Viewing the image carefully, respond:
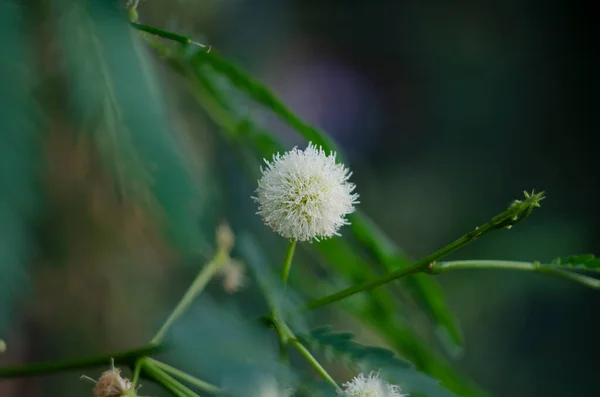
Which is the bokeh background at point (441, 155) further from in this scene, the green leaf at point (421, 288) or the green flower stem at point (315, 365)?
the green flower stem at point (315, 365)

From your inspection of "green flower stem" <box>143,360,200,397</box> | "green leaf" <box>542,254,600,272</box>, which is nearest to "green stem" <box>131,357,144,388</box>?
"green flower stem" <box>143,360,200,397</box>

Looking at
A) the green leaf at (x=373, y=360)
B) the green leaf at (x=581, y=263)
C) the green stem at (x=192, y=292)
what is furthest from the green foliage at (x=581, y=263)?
the green stem at (x=192, y=292)

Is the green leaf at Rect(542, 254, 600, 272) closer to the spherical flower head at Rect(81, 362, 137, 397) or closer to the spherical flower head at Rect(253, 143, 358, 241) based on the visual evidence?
the spherical flower head at Rect(253, 143, 358, 241)

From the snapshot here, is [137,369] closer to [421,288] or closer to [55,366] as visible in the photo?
[55,366]

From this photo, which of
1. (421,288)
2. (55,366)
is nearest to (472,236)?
(421,288)

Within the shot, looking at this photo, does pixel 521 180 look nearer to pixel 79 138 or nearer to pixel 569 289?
pixel 569 289

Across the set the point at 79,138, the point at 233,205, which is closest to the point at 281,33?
the point at 233,205
